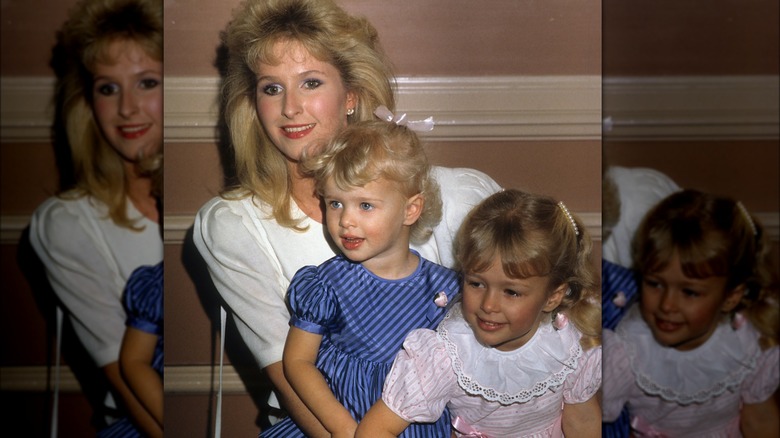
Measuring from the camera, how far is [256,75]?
153cm

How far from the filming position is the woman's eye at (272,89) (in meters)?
1.51

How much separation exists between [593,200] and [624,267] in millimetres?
267

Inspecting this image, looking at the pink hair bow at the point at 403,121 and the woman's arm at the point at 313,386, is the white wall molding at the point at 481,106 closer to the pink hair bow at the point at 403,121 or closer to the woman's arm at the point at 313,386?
the pink hair bow at the point at 403,121

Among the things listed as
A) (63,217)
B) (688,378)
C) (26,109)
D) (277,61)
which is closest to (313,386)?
(277,61)

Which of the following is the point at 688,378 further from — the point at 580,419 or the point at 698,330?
the point at 580,419

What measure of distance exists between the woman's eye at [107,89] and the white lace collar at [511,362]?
3.07 ft

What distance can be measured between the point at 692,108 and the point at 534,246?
58cm

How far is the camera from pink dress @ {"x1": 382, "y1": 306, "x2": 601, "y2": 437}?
148 cm

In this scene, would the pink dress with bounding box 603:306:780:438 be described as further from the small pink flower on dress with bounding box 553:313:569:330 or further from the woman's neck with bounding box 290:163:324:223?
the woman's neck with bounding box 290:163:324:223

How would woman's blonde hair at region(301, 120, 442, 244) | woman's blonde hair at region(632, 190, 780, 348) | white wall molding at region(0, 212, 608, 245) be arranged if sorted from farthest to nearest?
woman's blonde hair at region(632, 190, 780, 348)
white wall molding at region(0, 212, 608, 245)
woman's blonde hair at region(301, 120, 442, 244)

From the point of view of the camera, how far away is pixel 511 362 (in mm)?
1520

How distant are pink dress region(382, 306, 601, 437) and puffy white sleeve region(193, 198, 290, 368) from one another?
262mm

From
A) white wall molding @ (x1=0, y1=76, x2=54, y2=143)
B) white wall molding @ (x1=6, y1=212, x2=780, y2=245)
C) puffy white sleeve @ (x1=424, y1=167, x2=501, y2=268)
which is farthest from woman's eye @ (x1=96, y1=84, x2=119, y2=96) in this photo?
puffy white sleeve @ (x1=424, y1=167, x2=501, y2=268)

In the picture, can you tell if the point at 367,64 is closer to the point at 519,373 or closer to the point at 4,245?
the point at 519,373
